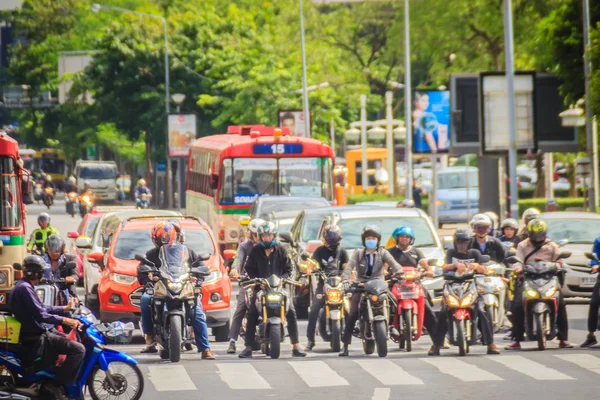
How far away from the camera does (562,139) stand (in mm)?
39875

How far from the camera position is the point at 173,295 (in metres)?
16.6

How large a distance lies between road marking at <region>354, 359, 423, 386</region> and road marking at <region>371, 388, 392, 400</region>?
1.51ft

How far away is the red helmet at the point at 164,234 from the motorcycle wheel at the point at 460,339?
3415 millimetres

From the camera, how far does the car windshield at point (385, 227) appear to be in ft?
71.7

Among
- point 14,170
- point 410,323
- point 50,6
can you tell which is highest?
point 50,6

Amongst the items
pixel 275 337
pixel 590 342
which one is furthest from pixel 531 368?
pixel 275 337

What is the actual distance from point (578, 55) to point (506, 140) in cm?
394

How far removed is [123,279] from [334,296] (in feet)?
10.9

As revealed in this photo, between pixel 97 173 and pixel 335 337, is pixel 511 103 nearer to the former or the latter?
pixel 335 337

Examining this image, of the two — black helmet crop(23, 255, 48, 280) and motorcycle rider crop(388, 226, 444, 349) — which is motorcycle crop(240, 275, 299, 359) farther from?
black helmet crop(23, 255, 48, 280)

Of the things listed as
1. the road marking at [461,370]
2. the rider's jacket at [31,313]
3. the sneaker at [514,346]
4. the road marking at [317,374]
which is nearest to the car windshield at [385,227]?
the sneaker at [514,346]

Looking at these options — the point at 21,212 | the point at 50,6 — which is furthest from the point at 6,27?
the point at 21,212

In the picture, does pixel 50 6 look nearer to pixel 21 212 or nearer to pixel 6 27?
pixel 6 27

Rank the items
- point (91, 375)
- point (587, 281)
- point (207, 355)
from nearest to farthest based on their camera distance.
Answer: point (91, 375) → point (207, 355) → point (587, 281)
